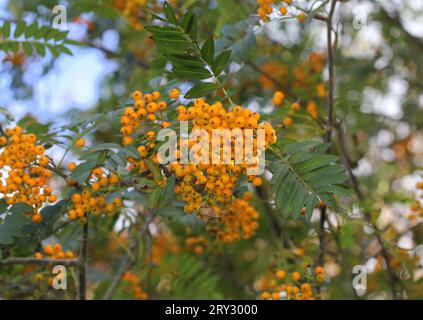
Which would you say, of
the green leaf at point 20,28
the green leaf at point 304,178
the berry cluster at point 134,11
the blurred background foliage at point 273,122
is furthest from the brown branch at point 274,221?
the green leaf at point 20,28

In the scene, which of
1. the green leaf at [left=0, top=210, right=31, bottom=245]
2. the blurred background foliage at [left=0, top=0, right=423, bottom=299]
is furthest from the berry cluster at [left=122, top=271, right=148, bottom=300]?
the green leaf at [left=0, top=210, right=31, bottom=245]

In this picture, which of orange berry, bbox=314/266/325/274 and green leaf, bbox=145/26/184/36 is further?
orange berry, bbox=314/266/325/274

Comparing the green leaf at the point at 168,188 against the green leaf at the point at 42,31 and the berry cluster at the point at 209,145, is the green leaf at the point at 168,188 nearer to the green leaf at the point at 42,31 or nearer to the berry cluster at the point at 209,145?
the berry cluster at the point at 209,145

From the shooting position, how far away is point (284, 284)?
8.51 feet

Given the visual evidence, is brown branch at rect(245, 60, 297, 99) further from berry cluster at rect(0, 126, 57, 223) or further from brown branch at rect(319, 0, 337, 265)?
berry cluster at rect(0, 126, 57, 223)

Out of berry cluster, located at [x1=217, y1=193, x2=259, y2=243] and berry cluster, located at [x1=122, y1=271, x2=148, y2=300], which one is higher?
berry cluster, located at [x1=217, y1=193, x2=259, y2=243]

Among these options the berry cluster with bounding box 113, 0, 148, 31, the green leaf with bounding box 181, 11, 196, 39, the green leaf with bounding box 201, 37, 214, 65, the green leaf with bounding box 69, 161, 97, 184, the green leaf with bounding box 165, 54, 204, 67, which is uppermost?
the berry cluster with bounding box 113, 0, 148, 31

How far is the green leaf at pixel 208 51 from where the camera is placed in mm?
2084

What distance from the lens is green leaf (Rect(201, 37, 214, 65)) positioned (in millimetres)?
2084

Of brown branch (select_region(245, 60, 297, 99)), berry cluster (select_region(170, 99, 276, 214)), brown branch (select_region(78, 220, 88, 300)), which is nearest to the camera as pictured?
berry cluster (select_region(170, 99, 276, 214))

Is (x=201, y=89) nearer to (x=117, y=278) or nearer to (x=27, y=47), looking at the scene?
(x=27, y=47)

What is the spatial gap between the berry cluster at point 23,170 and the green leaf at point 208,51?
69 cm

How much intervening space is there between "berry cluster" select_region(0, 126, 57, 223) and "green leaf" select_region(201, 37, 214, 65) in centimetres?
69
